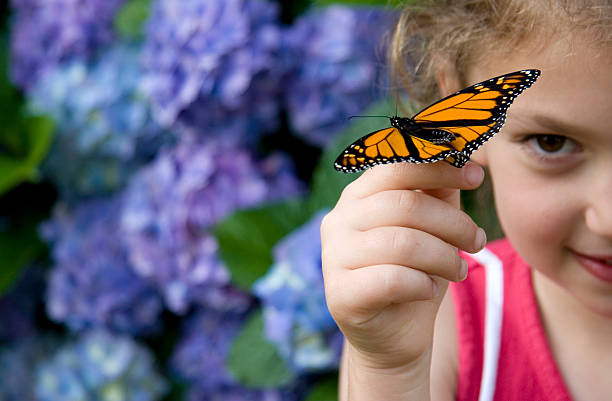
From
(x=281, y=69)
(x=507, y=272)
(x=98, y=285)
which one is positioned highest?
(x=281, y=69)

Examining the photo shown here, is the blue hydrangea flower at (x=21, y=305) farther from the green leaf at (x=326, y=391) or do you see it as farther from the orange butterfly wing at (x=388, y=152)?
the orange butterfly wing at (x=388, y=152)

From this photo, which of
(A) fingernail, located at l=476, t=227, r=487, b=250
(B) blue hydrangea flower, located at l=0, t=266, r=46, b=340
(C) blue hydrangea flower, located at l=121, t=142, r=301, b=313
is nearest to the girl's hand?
(A) fingernail, located at l=476, t=227, r=487, b=250

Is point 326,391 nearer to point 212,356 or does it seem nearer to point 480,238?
point 212,356

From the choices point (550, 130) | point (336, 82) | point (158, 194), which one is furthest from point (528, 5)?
point (158, 194)

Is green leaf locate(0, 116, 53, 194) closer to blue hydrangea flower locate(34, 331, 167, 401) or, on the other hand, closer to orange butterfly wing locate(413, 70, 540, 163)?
blue hydrangea flower locate(34, 331, 167, 401)

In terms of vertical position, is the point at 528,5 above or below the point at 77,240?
above

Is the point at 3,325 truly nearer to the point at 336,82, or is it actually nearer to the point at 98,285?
the point at 98,285

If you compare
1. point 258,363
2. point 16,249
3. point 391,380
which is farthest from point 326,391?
point 16,249
